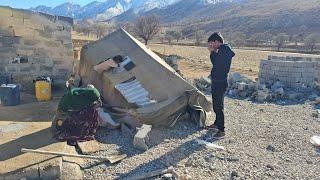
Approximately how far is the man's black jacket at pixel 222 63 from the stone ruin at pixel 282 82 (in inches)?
206

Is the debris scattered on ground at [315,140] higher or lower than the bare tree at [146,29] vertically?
lower

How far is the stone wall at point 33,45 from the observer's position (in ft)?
37.2

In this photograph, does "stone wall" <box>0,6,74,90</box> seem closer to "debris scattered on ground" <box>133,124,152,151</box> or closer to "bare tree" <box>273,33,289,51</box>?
"debris scattered on ground" <box>133,124,152,151</box>

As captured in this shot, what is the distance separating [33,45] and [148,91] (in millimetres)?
4015

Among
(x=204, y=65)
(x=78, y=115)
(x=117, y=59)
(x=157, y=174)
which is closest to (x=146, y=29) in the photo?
(x=204, y=65)

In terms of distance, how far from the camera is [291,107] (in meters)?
12.3

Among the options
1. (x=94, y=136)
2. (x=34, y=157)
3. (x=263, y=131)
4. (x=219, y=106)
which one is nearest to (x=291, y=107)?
(x=263, y=131)

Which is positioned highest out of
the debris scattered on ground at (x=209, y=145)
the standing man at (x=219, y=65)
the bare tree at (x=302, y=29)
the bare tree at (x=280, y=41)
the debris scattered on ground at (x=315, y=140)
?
the bare tree at (x=302, y=29)

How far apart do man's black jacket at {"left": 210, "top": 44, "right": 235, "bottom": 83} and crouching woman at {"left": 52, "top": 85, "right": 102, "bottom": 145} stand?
241 centimetres

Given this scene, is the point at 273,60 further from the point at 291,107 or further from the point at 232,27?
the point at 232,27

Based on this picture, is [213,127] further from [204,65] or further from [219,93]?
[204,65]

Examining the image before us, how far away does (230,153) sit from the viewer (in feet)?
25.3

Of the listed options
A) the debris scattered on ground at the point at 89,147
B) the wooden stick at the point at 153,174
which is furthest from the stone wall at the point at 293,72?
the wooden stick at the point at 153,174

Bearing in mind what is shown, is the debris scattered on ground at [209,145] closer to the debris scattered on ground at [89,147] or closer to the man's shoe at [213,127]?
the man's shoe at [213,127]
